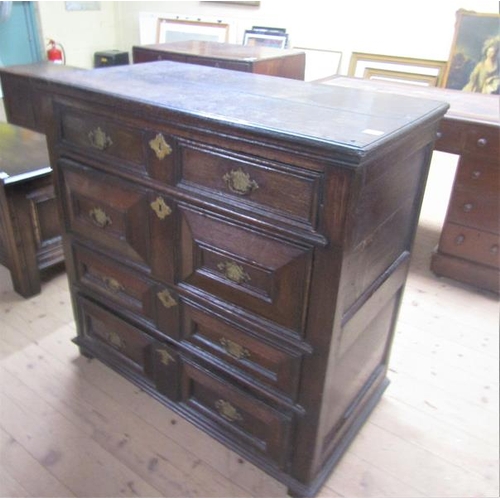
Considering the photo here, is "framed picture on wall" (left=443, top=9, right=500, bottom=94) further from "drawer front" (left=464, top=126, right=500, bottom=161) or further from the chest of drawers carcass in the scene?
the chest of drawers carcass

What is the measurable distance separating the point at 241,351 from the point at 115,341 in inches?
21.6

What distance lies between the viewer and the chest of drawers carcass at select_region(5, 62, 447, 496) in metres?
0.91

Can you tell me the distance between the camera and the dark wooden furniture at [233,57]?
2.54m

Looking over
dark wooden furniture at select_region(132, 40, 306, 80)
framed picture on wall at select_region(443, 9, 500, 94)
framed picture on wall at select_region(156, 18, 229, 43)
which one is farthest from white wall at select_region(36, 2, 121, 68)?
framed picture on wall at select_region(443, 9, 500, 94)

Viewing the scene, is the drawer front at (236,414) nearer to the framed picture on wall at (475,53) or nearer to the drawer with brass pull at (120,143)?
the drawer with brass pull at (120,143)

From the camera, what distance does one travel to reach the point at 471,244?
211 cm

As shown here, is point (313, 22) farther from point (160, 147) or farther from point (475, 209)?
point (160, 147)

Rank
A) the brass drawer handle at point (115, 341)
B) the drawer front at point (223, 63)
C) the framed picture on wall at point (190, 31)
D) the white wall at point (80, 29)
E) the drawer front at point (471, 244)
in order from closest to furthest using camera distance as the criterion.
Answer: the brass drawer handle at point (115, 341)
the drawer front at point (471, 244)
the drawer front at point (223, 63)
the framed picture on wall at point (190, 31)
the white wall at point (80, 29)

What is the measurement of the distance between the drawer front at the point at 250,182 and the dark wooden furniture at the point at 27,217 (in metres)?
1.04

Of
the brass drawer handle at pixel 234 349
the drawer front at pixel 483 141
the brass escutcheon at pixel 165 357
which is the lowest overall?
the brass escutcheon at pixel 165 357

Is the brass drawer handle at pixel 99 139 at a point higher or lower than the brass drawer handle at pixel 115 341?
higher

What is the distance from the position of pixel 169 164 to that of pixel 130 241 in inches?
12.1

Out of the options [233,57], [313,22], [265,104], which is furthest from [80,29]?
[265,104]

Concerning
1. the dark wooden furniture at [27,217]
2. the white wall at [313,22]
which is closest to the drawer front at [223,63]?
the dark wooden furniture at [27,217]
